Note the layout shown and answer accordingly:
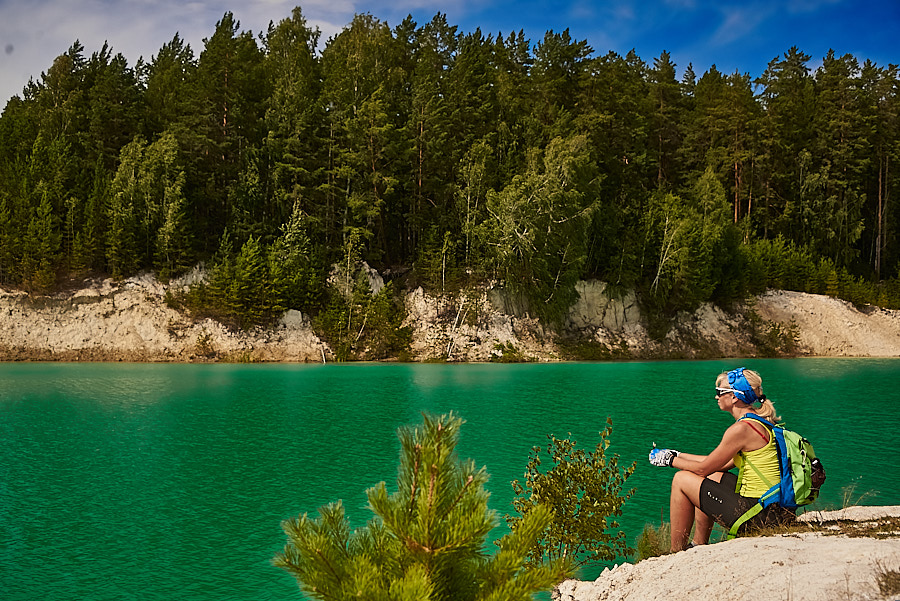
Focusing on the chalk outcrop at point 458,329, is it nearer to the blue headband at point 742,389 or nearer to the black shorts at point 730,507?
the black shorts at point 730,507

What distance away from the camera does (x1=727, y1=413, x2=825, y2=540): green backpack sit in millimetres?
5598

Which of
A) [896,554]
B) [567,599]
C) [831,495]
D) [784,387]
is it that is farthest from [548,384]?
[896,554]

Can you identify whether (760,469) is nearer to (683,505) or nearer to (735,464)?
(735,464)

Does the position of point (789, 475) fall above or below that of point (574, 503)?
above

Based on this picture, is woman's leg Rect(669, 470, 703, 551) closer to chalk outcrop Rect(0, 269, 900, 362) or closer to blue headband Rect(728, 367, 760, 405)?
blue headband Rect(728, 367, 760, 405)

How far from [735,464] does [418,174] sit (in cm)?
4688

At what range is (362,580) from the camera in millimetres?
3238

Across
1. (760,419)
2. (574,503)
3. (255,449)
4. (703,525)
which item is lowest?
(255,449)

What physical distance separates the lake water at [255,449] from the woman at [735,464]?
2182mm

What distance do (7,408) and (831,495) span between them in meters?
24.0

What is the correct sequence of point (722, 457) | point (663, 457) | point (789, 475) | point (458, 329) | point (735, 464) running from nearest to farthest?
point (789, 475) < point (722, 457) < point (735, 464) < point (663, 457) < point (458, 329)

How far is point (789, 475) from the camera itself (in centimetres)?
561

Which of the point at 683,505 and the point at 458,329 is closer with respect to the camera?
the point at 683,505

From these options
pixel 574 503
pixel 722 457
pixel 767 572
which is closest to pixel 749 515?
pixel 722 457
